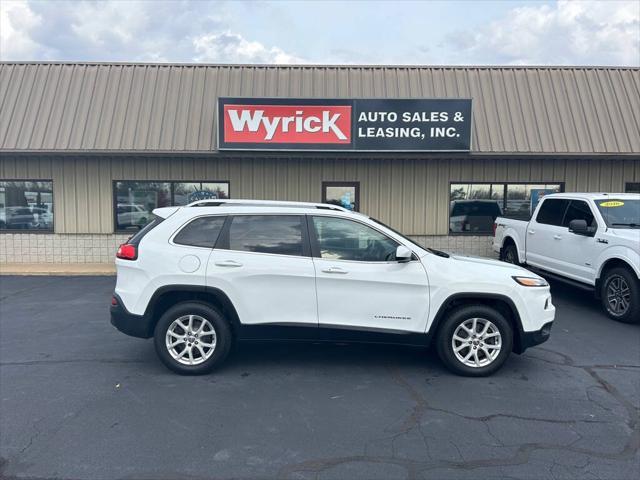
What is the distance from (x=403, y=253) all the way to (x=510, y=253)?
6.32 metres

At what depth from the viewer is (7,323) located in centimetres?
721

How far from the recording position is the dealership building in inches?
450

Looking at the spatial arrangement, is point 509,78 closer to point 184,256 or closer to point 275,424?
point 184,256

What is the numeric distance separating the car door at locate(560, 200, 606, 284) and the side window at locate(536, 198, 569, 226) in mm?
137

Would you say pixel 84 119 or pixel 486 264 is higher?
pixel 84 119

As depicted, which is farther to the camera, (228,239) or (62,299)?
(62,299)

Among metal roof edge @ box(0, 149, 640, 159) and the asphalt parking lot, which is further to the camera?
metal roof edge @ box(0, 149, 640, 159)

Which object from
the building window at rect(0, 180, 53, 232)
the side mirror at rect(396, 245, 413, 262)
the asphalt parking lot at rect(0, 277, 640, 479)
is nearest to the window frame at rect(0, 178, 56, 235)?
the building window at rect(0, 180, 53, 232)

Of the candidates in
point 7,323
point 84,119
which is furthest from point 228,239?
point 84,119

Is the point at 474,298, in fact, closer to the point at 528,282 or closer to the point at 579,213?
the point at 528,282

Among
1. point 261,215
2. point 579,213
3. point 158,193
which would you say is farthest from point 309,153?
point 261,215

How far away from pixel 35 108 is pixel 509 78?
11.5 meters

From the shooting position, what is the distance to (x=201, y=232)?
17.2 ft

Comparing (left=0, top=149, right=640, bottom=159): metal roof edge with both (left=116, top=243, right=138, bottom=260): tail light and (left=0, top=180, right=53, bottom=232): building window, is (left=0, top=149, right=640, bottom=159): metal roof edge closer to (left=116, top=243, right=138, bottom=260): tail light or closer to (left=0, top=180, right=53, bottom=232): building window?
(left=0, top=180, right=53, bottom=232): building window
